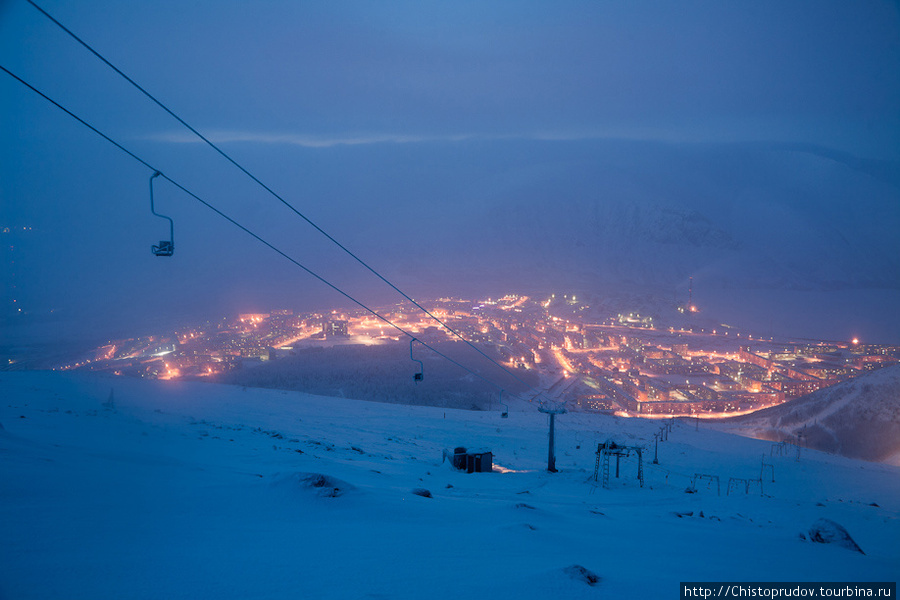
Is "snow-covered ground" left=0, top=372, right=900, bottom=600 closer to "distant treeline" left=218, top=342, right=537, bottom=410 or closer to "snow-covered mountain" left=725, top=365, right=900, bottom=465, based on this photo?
"snow-covered mountain" left=725, top=365, right=900, bottom=465

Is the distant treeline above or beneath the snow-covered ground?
beneath

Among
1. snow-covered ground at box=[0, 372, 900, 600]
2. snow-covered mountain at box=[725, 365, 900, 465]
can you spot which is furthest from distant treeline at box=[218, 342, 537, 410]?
snow-covered ground at box=[0, 372, 900, 600]

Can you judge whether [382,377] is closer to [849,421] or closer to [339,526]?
[339,526]

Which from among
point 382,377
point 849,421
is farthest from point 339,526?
point 849,421

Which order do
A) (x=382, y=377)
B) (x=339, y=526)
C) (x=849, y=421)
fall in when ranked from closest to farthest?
(x=339, y=526)
(x=849, y=421)
(x=382, y=377)

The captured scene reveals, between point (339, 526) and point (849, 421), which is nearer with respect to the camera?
point (339, 526)

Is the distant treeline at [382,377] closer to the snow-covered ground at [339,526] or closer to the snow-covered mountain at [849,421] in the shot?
the snow-covered mountain at [849,421]
